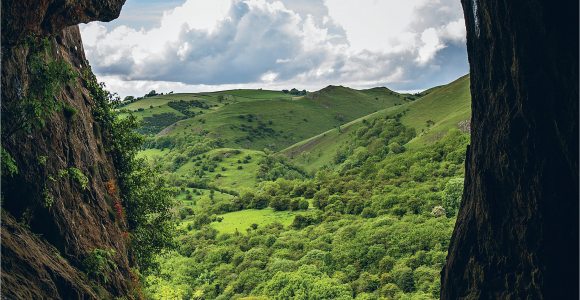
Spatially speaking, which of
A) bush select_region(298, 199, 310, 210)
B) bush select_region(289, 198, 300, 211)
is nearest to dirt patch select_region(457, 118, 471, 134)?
bush select_region(298, 199, 310, 210)

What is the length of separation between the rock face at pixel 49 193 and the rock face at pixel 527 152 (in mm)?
14776

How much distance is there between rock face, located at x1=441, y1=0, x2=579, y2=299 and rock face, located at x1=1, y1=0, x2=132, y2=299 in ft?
48.5

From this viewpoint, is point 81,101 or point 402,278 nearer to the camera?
point 81,101

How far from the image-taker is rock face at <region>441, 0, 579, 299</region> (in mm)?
10102

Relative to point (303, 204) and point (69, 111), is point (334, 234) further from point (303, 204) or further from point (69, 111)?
point (69, 111)

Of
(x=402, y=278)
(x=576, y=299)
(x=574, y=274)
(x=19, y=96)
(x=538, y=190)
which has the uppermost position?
(x=19, y=96)

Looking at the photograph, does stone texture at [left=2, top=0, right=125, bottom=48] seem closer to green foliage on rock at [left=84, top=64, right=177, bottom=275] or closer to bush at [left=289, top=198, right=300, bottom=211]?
green foliage on rock at [left=84, top=64, right=177, bottom=275]

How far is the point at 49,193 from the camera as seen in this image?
11992mm

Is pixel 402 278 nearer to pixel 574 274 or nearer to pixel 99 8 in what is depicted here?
pixel 574 274

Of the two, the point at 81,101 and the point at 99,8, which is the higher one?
the point at 99,8

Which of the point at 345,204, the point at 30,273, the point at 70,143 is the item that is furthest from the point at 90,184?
the point at 345,204

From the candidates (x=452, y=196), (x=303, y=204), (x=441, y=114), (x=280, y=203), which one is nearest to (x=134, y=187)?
(x=452, y=196)

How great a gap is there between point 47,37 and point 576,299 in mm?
19353

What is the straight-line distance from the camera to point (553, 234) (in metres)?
10.4
